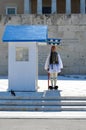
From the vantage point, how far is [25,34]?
15.1 m

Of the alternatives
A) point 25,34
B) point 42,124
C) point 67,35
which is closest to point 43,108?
point 42,124

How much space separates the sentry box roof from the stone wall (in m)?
7.25

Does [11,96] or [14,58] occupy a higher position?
[14,58]

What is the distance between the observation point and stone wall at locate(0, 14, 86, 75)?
2267 cm

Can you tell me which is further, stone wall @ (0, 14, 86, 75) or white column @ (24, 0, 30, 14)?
white column @ (24, 0, 30, 14)

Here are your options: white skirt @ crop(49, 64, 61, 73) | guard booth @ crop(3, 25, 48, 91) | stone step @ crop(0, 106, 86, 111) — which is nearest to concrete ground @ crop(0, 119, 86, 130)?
stone step @ crop(0, 106, 86, 111)

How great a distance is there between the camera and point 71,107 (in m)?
12.9

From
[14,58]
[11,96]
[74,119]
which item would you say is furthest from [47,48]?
[74,119]

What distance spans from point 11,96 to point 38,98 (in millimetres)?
901

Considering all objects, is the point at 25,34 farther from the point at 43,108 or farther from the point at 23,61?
the point at 43,108

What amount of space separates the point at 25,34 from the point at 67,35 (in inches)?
310

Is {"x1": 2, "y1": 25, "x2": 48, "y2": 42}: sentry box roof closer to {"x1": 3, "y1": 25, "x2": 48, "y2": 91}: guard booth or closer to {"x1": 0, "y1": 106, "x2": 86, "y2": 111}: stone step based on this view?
{"x1": 3, "y1": 25, "x2": 48, "y2": 91}: guard booth

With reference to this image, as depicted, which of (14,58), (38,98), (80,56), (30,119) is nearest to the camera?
(30,119)

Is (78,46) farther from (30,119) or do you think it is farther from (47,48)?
(30,119)
